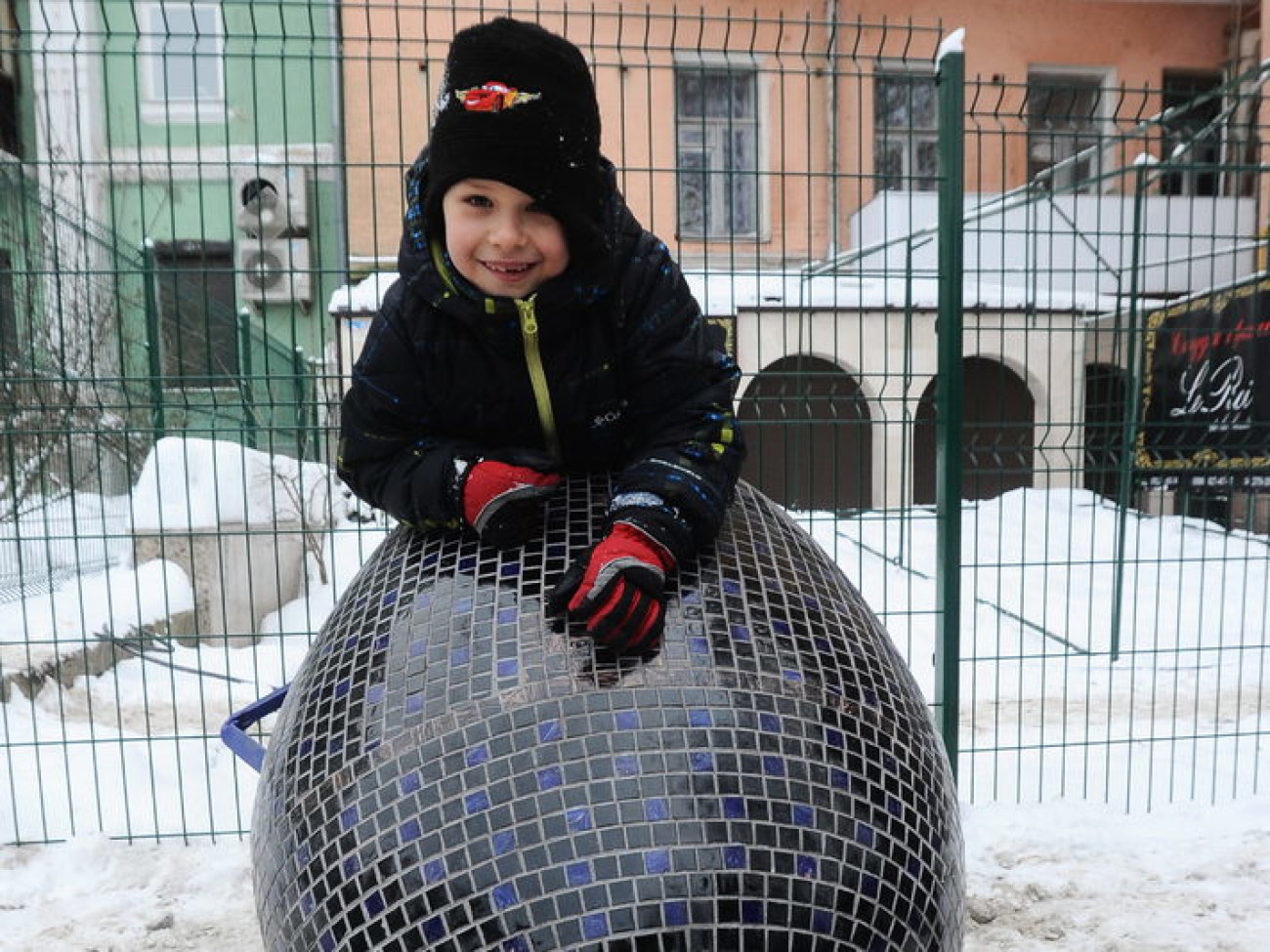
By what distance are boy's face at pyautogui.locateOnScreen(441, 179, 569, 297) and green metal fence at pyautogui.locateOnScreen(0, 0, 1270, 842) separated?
6.08ft

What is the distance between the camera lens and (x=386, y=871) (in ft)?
4.25

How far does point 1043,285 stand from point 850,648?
1205 cm

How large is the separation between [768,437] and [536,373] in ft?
30.4

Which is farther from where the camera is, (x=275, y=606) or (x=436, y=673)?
(x=275, y=606)

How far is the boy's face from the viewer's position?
5.38ft

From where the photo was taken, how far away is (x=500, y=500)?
1582 mm

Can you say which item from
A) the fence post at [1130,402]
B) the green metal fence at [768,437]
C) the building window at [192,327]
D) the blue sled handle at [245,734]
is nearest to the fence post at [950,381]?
the green metal fence at [768,437]

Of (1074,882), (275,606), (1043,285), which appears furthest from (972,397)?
(1074,882)

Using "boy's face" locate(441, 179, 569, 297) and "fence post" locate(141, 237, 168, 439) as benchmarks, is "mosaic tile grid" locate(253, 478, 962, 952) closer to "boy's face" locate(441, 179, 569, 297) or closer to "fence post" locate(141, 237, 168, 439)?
"boy's face" locate(441, 179, 569, 297)

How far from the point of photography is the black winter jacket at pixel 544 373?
175 cm

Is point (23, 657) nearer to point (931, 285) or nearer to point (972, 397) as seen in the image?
point (931, 285)

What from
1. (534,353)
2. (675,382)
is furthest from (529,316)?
(675,382)

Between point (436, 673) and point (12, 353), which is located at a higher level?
point (12, 353)

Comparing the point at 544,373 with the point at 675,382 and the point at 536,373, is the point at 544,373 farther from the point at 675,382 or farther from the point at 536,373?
the point at 675,382
